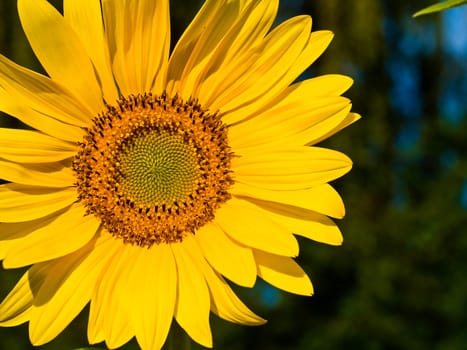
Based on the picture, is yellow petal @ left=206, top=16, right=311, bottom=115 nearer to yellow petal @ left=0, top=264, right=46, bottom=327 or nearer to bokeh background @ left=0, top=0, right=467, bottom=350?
yellow petal @ left=0, top=264, right=46, bottom=327

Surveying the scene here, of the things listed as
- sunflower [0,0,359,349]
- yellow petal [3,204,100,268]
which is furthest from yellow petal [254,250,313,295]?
yellow petal [3,204,100,268]

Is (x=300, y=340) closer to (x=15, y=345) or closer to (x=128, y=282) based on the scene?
(x=15, y=345)

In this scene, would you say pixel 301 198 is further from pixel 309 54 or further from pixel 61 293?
pixel 61 293

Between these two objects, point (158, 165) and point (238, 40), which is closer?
point (238, 40)

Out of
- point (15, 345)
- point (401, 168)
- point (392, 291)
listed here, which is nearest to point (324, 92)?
point (15, 345)

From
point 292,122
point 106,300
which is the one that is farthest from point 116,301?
point 292,122

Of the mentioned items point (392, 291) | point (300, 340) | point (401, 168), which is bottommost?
point (300, 340)
